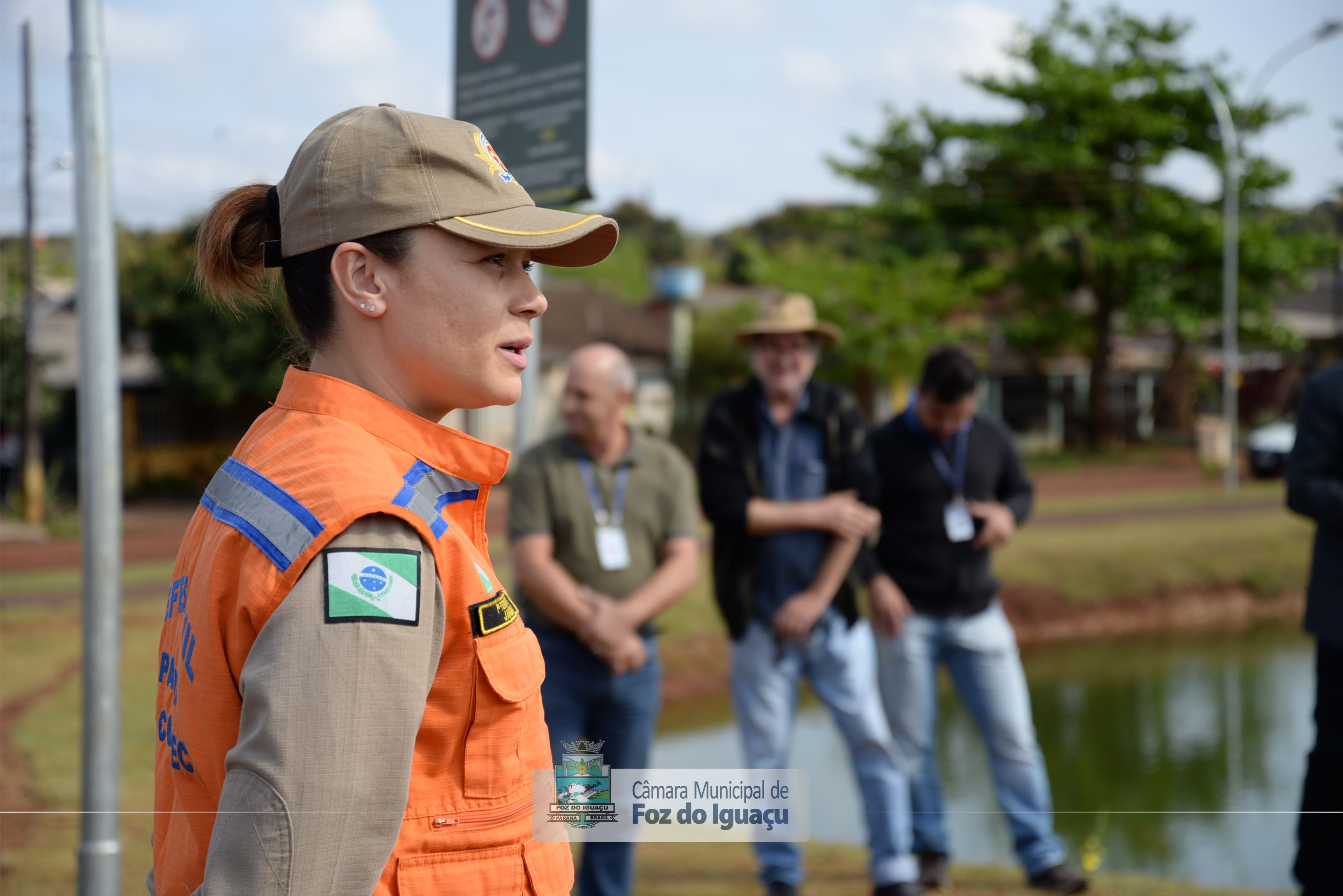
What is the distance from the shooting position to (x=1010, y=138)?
23.4 m

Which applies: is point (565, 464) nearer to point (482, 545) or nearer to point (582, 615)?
point (582, 615)

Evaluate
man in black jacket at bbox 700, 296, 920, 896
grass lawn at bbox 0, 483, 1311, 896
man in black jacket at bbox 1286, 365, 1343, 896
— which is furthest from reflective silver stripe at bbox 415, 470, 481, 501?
man in black jacket at bbox 700, 296, 920, 896

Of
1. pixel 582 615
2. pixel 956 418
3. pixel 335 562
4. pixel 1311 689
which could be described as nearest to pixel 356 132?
pixel 335 562

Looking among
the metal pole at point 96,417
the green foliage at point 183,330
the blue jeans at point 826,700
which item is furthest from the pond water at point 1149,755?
the green foliage at point 183,330

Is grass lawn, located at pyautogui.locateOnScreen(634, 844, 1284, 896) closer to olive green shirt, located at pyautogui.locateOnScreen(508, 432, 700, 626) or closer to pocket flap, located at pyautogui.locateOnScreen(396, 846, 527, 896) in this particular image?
olive green shirt, located at pyautogui.locateOnScreen(508, 432, 700, 626)

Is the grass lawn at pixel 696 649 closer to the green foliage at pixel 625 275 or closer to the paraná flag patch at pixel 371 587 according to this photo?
the paraná flag patch at pixel 371 587

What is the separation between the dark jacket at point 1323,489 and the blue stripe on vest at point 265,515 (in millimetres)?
2808

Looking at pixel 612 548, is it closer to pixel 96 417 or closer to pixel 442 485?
pixel 96 417

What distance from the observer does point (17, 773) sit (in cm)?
559

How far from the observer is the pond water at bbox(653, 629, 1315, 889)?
442 centimetres

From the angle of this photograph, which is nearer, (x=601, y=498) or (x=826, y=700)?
(x=601, y=498)

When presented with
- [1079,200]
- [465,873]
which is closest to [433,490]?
[465,873]

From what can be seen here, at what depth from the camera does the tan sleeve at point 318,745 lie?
905mm

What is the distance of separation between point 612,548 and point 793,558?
2.32 feet
